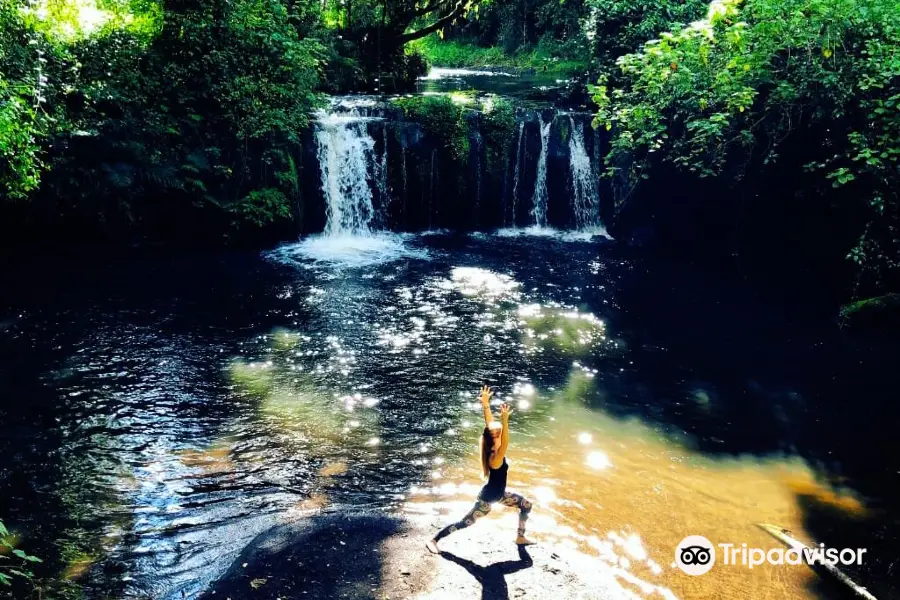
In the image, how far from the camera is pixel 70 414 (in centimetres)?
812

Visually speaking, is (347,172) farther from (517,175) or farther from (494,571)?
(494,571)

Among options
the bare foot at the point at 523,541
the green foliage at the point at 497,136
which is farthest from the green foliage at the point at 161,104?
the bare foot at the point at 523,541

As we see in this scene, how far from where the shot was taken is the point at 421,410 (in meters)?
8.62

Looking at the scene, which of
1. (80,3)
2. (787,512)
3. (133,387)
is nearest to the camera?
(787,512)

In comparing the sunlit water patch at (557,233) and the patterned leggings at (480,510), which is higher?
the sunlit water patch at (557,233)

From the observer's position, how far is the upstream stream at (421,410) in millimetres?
6148

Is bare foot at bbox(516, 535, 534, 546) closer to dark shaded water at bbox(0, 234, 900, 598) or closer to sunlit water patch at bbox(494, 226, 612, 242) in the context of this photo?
dark shaded water at bbox(0, 234, 900, 598)

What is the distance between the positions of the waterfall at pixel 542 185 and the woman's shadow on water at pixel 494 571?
540 inches

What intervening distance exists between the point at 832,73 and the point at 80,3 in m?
17.5

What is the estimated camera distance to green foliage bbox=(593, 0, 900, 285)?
418 inches

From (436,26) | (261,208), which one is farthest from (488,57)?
(261,208)

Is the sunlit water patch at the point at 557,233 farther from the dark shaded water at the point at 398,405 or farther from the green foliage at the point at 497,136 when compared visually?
the dark shaded water at the point at 398,405

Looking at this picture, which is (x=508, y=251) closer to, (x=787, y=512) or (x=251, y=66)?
(x=251, y=66)

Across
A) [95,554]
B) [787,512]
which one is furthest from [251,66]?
[787,512]
